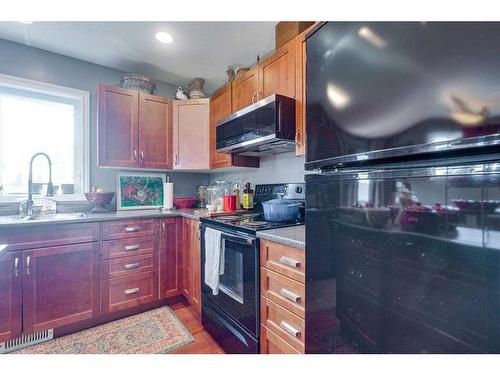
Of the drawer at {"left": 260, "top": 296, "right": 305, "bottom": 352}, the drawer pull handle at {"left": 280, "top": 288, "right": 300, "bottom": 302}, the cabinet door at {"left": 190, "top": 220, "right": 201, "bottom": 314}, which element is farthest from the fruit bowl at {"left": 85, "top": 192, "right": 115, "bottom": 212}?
the drawer pull handle at {"left": 280, "top": 288, "right": 300, "bottom": 302}

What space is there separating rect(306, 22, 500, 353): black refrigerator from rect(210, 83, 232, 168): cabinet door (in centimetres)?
146

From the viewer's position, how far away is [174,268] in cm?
226

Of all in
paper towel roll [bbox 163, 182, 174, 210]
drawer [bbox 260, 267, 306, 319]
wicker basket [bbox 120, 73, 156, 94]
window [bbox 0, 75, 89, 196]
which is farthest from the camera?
paper towel roll [bbox 163, 182, 174, 210]

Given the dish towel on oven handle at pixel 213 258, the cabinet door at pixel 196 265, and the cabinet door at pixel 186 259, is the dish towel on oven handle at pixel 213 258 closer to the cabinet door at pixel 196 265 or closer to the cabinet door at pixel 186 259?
the cabinet door at pixel 196 265

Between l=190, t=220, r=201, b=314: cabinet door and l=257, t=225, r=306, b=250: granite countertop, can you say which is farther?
l=190, t=220, r=201, b=314: cabinet door

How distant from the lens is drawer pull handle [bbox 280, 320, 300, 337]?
41.9 inches

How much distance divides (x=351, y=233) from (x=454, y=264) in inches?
9.6

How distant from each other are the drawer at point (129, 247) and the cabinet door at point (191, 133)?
2.86 ft

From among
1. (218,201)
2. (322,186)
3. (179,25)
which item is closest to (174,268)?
(218,201)

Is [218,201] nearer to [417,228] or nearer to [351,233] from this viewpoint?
[351,233]

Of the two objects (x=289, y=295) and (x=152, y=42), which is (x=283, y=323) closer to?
(x=289, y=295)

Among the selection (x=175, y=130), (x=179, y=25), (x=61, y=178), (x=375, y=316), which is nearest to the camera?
(x=375, y=316)

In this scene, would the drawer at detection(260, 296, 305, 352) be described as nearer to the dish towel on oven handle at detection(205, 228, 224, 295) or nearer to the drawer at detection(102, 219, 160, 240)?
the dish towel on oven handle at detection(205, 228, 224, 295)

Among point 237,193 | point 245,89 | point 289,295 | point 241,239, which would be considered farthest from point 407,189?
point 237,193
